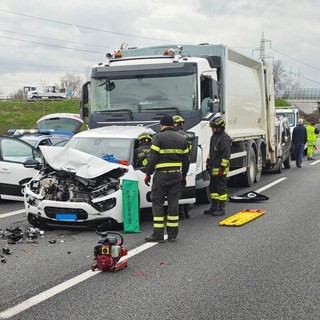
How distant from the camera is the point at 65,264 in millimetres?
6551

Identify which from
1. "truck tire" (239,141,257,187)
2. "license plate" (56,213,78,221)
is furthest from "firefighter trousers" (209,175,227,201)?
"truck tire" (239,141,257,187)

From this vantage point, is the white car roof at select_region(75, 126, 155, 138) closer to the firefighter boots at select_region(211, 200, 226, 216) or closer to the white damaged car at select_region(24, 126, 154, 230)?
the white damaged car at select_region(24, 126, 154, 230)

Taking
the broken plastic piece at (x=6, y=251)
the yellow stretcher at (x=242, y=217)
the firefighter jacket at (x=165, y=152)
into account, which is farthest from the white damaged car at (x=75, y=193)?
the yellow stretcher at (x=242, y=217)

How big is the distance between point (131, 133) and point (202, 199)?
254 centimetres

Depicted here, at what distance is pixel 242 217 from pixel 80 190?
9.78ft

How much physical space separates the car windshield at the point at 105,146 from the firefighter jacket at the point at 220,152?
1.69 meters

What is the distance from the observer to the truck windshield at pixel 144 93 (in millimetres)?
10609

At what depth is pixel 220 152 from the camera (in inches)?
401

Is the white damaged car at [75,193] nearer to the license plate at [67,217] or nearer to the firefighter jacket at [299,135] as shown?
the license plate at [67,217]

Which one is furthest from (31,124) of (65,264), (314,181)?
(65,264)

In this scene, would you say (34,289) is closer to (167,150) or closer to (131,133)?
(167,150)

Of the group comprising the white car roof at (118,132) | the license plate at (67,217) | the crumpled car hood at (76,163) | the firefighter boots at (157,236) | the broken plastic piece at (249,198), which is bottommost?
the broken plastic piece at (249,198)

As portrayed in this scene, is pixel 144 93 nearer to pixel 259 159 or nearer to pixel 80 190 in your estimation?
pixel 80 190

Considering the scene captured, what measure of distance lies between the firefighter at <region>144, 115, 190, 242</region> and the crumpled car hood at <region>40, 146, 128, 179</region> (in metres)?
0.89
